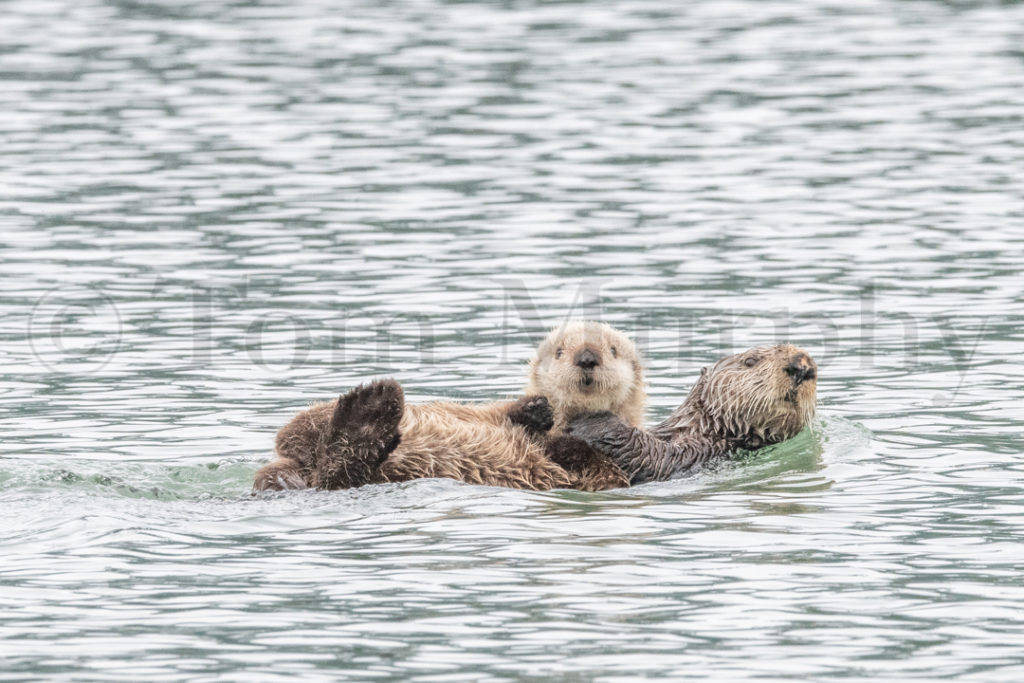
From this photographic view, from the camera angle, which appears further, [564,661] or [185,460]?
[185,460]

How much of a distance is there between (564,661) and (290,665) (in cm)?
83

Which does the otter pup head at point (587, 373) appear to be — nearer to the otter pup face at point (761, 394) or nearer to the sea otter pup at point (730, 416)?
the sea otter pup at point (730, 416)

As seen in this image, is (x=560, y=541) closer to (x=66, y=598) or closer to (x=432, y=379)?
(x=66, y=598)

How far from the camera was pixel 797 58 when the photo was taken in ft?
62.7

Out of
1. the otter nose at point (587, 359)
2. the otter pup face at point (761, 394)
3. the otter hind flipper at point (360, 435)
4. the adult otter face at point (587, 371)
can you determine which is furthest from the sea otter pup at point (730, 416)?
the otter hind flipper at point (360, 435)

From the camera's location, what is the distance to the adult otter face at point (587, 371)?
24.3 ft

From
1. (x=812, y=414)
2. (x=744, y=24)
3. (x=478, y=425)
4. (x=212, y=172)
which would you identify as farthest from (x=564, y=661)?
(x=744, y=24)

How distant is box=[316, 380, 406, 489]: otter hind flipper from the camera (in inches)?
255

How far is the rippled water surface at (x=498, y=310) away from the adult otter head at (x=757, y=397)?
145 millimetres

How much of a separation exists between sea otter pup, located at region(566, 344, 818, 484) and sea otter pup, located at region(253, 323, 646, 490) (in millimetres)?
190

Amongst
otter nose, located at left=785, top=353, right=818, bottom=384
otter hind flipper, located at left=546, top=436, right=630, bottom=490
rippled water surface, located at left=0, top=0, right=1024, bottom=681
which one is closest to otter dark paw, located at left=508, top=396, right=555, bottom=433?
otter hind flipper, located at left=546, top=436, right=630, bottom=490

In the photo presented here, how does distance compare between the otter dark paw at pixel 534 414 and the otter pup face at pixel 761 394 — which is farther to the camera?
the otter pup face at pixel 761 394

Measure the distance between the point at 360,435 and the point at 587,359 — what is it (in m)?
1.22

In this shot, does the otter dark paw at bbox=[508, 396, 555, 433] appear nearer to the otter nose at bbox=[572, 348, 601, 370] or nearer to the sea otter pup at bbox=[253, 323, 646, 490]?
the sea otter pup at bbox=[253, 323, 646, 490]
